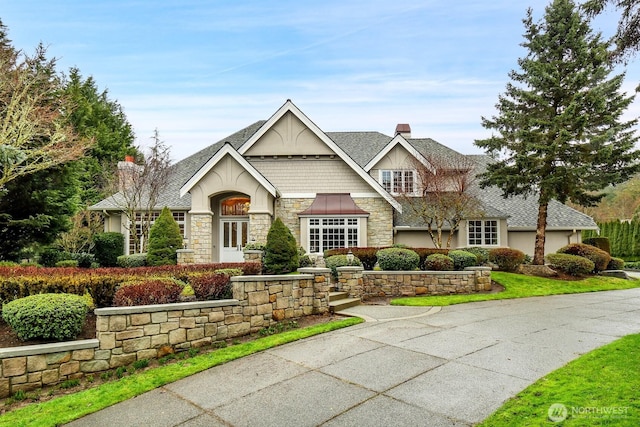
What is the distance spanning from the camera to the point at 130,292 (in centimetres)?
690

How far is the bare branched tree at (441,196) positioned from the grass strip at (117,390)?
43.9 feet

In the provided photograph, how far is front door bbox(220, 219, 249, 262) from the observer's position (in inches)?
756

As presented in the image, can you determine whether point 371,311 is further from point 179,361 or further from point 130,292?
point 130,292

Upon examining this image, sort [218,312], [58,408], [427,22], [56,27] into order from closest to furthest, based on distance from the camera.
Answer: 1. [58,408]
2. [218,312]
3. [427,22]
4. [56,27]

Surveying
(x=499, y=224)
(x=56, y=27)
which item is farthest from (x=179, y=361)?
(x=499, y=224)

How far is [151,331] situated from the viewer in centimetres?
654

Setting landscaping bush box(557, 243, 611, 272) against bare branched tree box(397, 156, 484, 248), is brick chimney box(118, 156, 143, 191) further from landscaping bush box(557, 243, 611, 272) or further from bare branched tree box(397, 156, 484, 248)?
landscaping bush box(557, 243, 611, 272)

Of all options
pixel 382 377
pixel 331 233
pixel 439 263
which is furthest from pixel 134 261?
pixel 382 377

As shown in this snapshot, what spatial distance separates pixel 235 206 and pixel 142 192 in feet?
16.5

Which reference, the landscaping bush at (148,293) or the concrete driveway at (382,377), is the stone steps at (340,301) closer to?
the concrete driveway at (382,377)

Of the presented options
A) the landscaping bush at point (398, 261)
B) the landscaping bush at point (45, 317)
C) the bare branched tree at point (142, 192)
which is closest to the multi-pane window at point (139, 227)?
the bare branched tree at point (142, 192)

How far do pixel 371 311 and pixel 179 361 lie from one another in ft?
17.1

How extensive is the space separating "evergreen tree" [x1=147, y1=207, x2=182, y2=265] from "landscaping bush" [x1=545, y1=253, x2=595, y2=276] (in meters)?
16.2

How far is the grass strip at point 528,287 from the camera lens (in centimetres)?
1168
